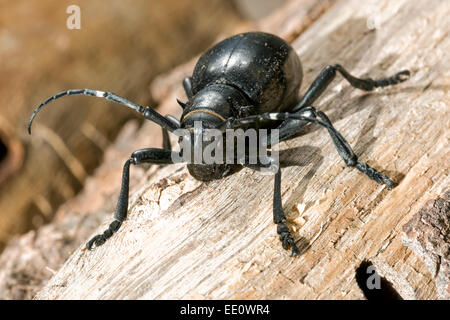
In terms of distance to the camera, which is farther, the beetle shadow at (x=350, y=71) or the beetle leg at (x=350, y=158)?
the beetle shadow at (x=350, y=71)

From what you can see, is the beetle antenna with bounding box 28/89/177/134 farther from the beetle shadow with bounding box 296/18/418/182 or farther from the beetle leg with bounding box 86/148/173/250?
the beetle shadow with bounding box 296/18/418/182

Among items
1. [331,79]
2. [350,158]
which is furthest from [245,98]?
[350,158]

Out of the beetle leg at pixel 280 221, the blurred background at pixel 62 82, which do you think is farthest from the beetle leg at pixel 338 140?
the blurred background at pixel 62 82

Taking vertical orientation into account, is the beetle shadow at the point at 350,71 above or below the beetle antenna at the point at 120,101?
below

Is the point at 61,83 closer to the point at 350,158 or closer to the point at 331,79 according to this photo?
the point at 331,79

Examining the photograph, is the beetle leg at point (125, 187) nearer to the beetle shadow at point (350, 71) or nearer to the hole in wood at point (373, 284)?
the beetle shadow at point (350, 71)

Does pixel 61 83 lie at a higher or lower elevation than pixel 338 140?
higher
